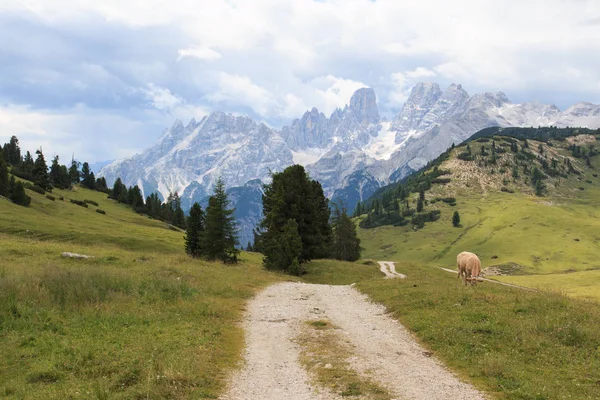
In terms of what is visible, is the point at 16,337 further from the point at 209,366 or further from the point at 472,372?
the point at 472,372

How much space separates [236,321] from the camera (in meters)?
21.0

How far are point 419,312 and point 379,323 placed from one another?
2.44 m

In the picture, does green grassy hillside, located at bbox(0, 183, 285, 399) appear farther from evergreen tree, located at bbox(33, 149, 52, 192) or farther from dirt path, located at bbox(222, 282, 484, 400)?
evergreen tree, located at bbox(33, 149, 52, 192)

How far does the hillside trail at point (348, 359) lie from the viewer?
11.9m

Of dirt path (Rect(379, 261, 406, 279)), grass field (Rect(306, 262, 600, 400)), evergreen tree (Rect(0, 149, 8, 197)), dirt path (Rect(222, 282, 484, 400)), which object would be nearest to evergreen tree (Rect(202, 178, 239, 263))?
dirt path (Rect(222, 282, 484, 400))

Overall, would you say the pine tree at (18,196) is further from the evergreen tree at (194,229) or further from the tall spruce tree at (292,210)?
the tall spruce tree at (292,210)

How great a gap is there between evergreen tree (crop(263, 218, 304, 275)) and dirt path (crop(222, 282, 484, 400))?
25480mm

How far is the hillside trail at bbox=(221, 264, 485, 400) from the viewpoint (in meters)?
11.9

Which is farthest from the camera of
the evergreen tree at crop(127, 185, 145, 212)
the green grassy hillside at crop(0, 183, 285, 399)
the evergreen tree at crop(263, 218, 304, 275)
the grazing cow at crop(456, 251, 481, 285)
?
the evergreen tree at crop(127, 185, 145, 212)

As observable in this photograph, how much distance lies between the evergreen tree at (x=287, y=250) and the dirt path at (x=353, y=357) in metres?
25.5

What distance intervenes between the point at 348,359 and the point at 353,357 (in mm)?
375

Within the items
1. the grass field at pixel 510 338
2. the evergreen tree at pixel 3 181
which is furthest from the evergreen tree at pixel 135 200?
the grass field at pixel 510 338

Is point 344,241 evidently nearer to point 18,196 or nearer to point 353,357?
point 18,196

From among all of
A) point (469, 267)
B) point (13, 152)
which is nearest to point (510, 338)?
point (469, 267)
